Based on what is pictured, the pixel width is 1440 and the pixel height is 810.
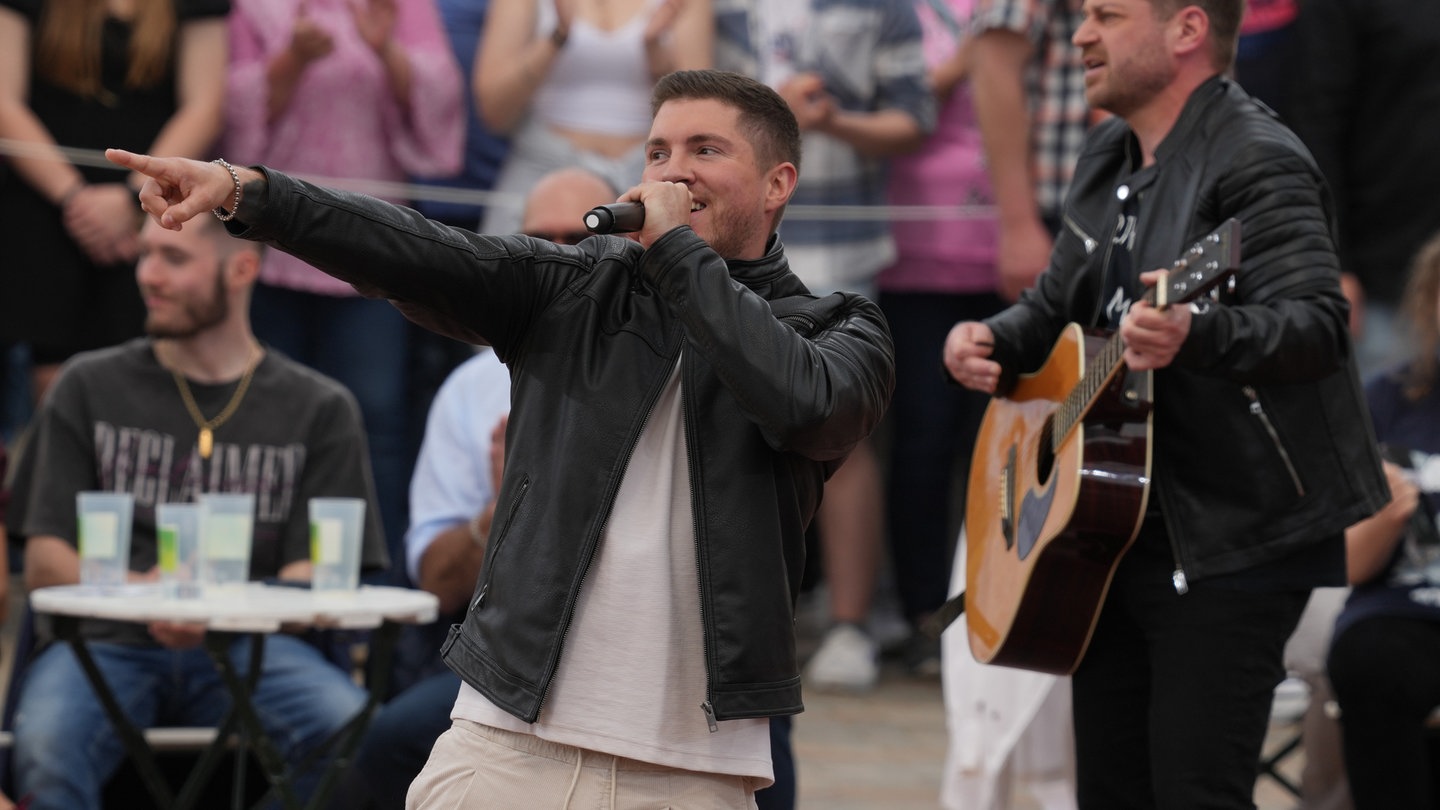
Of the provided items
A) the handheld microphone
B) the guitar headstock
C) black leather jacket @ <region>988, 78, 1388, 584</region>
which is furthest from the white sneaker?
the handheld microphone

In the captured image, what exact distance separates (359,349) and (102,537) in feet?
6.61

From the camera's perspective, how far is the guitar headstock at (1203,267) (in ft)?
9.35

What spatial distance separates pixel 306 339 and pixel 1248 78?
11.3 ft

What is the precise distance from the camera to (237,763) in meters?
4.34

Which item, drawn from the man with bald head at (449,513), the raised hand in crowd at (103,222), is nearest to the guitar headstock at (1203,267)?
the man with bald head at (449,513)

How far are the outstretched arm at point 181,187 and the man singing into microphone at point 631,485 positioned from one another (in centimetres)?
5

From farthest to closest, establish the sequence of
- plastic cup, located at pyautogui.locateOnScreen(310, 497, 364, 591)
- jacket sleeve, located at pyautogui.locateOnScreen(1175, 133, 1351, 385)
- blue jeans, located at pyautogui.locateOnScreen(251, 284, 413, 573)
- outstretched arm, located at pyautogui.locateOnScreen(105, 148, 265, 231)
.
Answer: blue jeans, located at pyautogui.locateOnScreen(251, 284, 413, 573) → plastic cup, located at pyautogui.locateOnScreen(310, 497, 364, 591) → jacket sleeve, located at pyautogui.locateOnScreen(1175, 133, 1351, 385) → outstretched arm, located at pyautogui.locateOnScreen(105, 148, 265, 231)

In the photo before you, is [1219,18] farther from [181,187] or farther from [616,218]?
[181,187]

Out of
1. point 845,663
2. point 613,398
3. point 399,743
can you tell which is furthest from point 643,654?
point 845,663

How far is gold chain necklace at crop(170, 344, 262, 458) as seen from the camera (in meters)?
4.62

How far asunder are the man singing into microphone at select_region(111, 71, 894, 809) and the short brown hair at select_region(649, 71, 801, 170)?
6 cm

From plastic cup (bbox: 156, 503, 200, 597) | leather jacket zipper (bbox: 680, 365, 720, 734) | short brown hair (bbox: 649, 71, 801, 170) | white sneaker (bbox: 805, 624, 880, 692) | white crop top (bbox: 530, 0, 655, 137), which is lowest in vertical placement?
white sneaker (bbox: 805, 624, 880, 692)

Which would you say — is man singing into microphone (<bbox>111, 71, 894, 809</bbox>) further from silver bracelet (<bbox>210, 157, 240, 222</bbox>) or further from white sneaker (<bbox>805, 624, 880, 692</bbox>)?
white sneaker (<bbox>805, 624, 880, 692</bbox>)

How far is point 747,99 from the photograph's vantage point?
2779 millimetres
